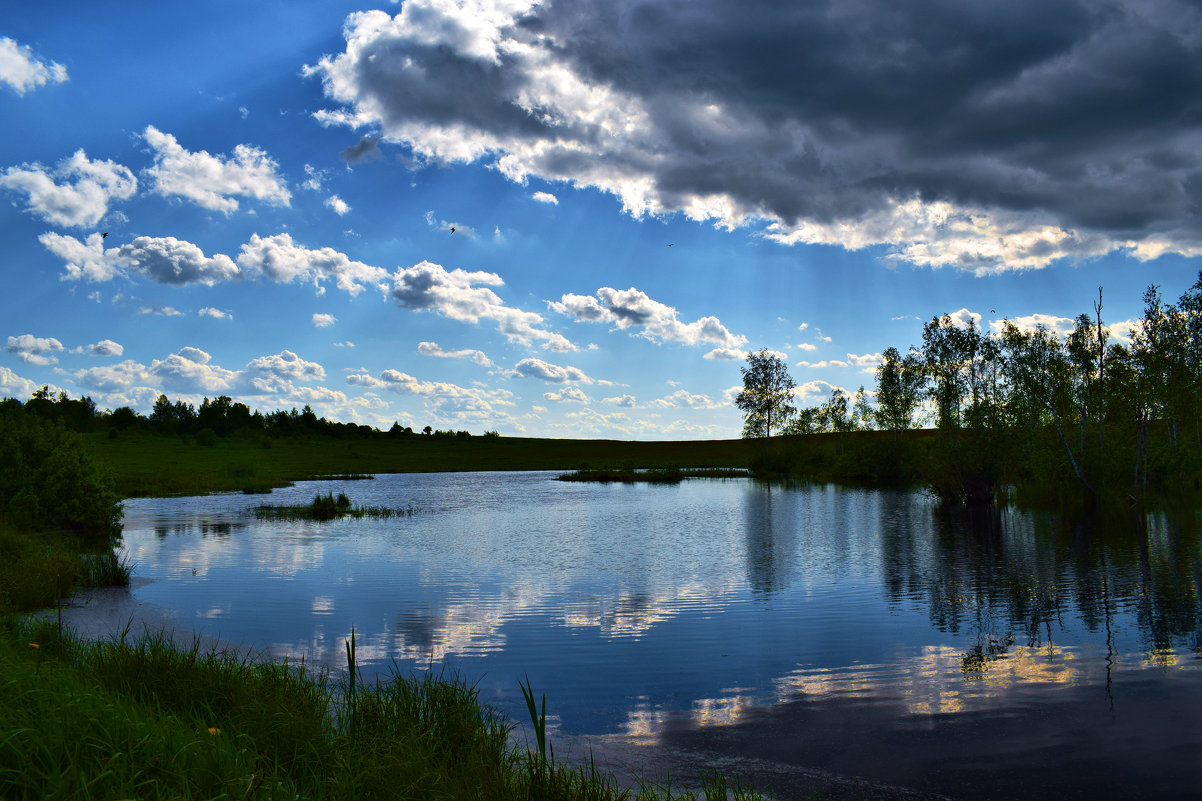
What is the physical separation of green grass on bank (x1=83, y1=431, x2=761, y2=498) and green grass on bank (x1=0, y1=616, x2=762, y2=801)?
31343 millimetres

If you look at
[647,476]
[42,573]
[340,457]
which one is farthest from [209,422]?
[42,573]

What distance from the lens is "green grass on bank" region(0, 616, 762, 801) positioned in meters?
5.20

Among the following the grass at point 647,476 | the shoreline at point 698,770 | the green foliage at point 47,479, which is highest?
the green foliage at point 47,479

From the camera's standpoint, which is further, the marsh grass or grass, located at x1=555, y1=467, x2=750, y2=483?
grass, located at x1=555, y1=467, x2=750, y2=483

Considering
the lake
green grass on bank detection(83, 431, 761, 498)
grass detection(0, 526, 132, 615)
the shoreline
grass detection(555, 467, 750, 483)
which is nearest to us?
the shoreline

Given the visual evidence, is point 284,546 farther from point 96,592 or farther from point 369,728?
point 369,728

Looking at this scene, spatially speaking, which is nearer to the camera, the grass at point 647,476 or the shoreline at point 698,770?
the shoreline at point 698,770

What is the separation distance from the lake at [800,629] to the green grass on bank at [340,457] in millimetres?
20752

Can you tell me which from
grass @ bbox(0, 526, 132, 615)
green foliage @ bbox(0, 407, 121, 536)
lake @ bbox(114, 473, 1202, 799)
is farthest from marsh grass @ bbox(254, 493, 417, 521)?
grass @ bbox(0, 526, 132, 615)

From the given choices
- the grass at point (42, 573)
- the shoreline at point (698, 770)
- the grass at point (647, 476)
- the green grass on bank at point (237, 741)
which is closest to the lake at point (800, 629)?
the shoreline at point (698, 770)

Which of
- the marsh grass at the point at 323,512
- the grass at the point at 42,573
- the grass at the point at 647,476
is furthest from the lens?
the grass at the point at 647,476

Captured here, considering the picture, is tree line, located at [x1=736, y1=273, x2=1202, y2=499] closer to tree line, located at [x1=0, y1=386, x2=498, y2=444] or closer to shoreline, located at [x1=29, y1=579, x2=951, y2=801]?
shoreline, located at [x1=29, y1=579, x2=951, y2=801]

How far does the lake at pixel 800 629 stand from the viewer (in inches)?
361

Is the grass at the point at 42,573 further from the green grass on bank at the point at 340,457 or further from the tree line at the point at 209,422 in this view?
the tree line at the point at 209,422
